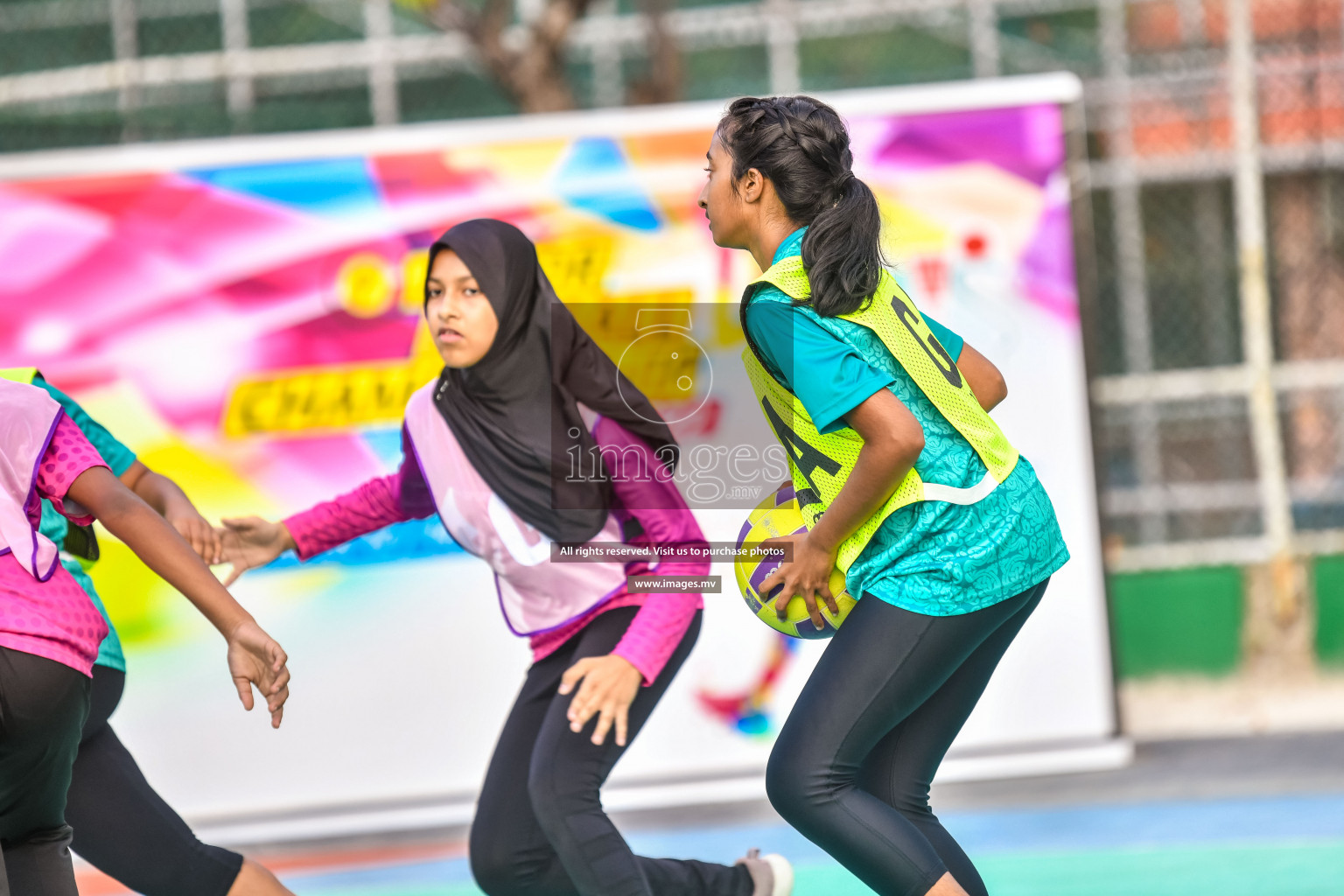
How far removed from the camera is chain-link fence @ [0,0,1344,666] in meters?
7.03

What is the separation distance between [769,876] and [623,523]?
0.96 metres

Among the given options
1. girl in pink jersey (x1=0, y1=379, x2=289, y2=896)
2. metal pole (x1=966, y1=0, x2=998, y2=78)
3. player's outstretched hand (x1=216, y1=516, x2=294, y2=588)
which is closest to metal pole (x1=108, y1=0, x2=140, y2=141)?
metal pole (x1=966, y1=0, x2=998, y2=78)

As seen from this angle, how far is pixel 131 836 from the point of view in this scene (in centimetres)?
285

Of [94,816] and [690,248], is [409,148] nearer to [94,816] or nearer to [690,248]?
[690,248]

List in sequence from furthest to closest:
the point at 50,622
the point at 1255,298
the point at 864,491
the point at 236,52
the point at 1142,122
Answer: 1. the point at 236,52
2. the point at 1142,122
3. the point at 1255,298
4. the point at 864,491
5. the point at 50,622

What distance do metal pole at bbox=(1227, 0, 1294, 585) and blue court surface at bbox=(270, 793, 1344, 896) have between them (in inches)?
82.4

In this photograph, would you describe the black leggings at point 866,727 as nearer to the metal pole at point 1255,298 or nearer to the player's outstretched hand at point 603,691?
the player's outstretched hand at point 603,691

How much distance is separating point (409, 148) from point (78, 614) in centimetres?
327

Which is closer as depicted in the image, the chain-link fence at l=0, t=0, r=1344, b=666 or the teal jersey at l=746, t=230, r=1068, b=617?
the teal jersey at l=746, t=230, r=1068, b=617

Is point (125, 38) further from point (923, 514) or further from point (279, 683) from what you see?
point (923, 514)

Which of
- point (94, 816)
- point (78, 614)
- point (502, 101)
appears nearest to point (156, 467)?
point (94, 816)

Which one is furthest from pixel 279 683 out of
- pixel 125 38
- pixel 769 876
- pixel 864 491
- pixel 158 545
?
pixel 125 38

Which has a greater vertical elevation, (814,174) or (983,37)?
(983,37)

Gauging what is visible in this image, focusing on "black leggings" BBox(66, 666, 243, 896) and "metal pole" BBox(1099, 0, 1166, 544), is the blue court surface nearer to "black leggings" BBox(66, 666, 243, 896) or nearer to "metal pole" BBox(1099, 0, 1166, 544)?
"black leggings" BBox(66, 666, 243, 896)
